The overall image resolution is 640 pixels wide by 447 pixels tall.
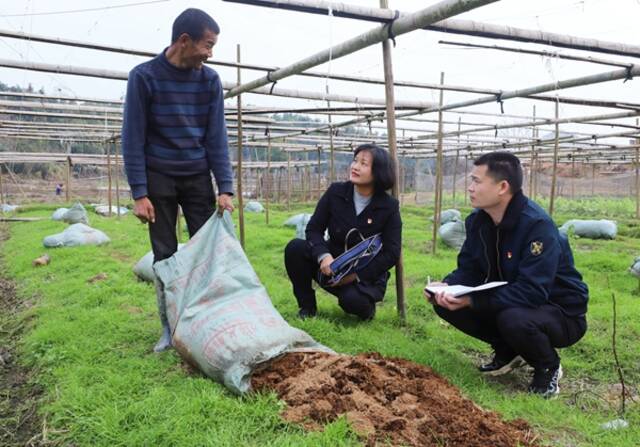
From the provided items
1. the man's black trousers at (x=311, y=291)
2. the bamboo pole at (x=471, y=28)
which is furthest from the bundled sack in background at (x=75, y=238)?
the bamboo pole at (x=471, y=28)

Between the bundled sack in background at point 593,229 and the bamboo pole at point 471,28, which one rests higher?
the bamboo pole at point 471,28

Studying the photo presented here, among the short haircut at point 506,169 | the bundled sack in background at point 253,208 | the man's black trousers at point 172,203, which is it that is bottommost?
the bundled sack in background at point 253,208

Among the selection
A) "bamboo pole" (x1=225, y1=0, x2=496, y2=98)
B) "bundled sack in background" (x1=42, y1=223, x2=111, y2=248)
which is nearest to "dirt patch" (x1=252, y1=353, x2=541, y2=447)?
"bamboo pole" (x1=225, y1=0, x2=496, y2=98)

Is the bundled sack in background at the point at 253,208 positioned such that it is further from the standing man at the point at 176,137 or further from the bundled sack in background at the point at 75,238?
the standing man at the point at 176,137

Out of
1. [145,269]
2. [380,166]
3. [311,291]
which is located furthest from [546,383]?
[145,269]

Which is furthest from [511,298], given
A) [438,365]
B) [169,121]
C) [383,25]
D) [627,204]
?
[627,204]

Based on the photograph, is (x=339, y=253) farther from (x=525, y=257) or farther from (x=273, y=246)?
(x=273, y=246)

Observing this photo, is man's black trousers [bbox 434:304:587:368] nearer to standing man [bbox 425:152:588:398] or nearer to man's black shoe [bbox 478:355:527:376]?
standing man [bbox 425:152:588:398]

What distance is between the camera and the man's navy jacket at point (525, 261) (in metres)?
2.47

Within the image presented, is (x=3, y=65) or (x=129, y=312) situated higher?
(x=3, y=65)

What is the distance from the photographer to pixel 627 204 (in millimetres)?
17078

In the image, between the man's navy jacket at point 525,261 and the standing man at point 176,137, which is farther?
the standing man at point 176,137

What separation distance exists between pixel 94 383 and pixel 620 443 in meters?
2.41

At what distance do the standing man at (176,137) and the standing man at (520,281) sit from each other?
1.43 m
